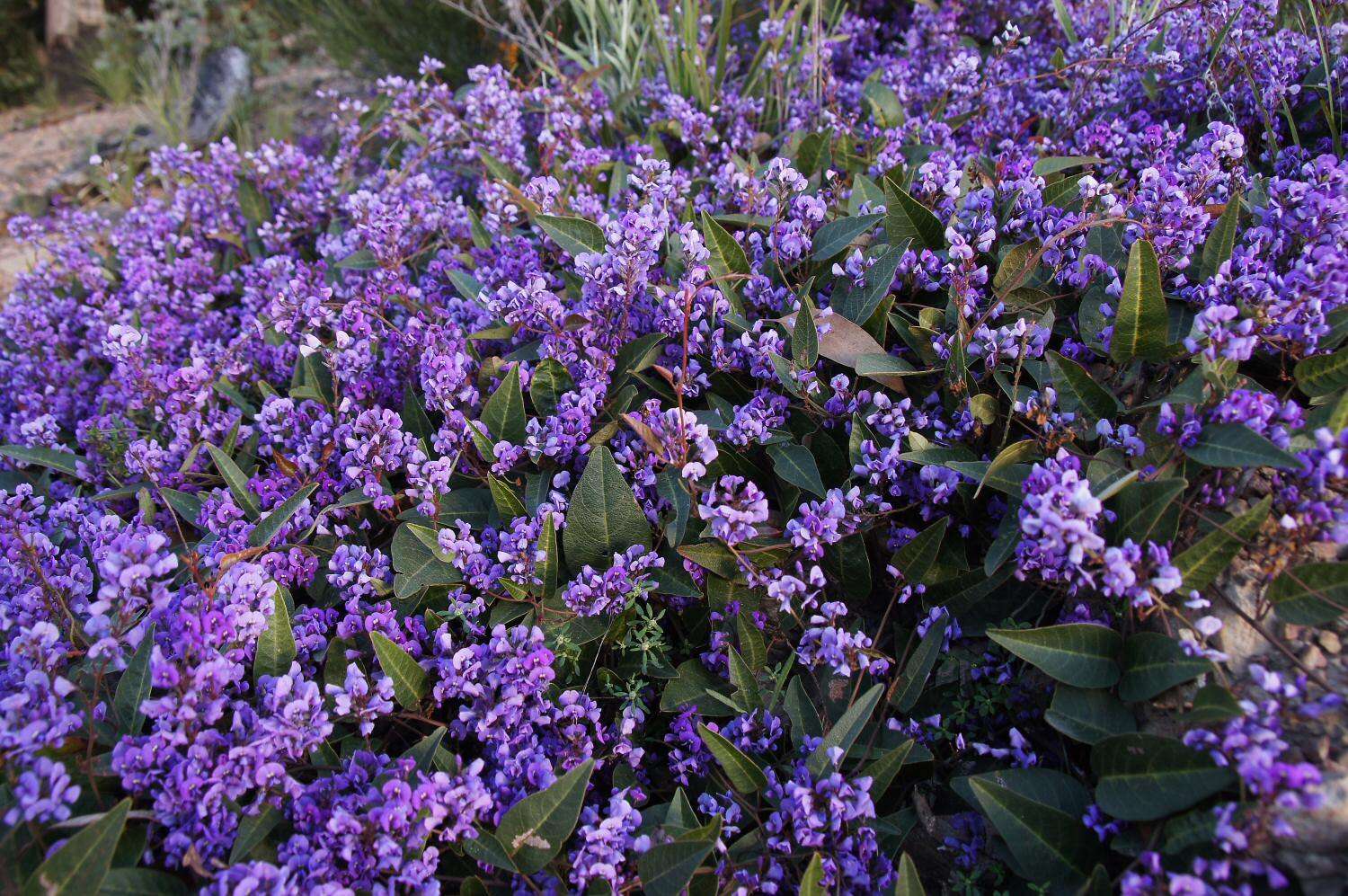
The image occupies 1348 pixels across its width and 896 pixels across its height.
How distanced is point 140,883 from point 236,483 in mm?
979

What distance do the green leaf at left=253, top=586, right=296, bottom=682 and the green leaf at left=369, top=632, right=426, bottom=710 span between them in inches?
8.0

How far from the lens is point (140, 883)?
1.56m

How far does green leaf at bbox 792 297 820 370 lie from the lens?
6.76ft

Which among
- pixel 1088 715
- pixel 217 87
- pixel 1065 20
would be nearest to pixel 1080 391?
pixel 1088 715

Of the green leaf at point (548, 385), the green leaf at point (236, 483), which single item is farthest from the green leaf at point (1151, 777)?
the green leaf at point (236, 483)

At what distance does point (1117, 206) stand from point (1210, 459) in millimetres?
758

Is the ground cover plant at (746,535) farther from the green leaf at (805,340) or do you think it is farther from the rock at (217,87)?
the rock at (217,87)

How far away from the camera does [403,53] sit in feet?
18.1

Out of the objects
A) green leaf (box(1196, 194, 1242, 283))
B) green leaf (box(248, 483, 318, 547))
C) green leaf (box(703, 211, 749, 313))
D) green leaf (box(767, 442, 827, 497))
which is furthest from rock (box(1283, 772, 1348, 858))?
green leaf (box(248, 483, 318, 547))

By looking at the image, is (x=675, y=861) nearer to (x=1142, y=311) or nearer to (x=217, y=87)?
(x=1142, y=311)

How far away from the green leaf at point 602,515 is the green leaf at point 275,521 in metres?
0.62

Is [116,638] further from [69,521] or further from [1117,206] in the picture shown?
[1117,206]

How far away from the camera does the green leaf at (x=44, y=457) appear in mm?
2592

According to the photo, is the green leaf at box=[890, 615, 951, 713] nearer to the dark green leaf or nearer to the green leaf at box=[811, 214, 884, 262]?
the dark green leaf
